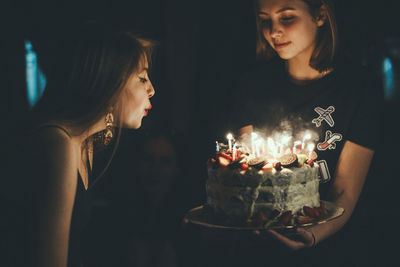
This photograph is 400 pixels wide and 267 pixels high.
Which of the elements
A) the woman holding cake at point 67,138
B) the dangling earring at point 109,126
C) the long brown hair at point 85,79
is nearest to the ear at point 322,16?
the woman holding cake at point 67,138

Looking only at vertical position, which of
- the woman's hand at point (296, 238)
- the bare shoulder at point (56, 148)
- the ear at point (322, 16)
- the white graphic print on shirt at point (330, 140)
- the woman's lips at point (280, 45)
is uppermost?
the ear at point (322, 16)

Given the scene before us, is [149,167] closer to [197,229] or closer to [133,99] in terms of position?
[133,99]

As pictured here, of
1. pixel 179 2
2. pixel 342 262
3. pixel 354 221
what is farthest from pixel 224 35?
pixel 342 262

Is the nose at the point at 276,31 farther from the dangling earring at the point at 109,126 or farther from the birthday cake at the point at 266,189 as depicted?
the dangling earring at the point at 109,126

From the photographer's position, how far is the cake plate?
A: 7.38 feet

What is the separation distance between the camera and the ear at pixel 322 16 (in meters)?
2.93

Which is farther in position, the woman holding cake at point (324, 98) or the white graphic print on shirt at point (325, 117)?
the white graphic print on shirt at point (325, 117)

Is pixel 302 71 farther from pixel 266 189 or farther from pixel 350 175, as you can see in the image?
pixel 266 189

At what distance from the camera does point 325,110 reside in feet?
9.61

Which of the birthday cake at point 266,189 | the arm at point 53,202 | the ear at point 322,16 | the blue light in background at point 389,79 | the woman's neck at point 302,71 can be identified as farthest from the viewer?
the blue light in background at point 389,79

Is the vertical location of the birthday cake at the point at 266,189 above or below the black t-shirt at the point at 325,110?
below

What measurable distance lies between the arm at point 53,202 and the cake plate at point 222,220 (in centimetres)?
80

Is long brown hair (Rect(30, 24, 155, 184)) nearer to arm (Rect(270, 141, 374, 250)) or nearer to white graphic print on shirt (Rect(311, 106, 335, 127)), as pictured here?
white graphic print on shirt (Rect(311, 106, 335, 127))

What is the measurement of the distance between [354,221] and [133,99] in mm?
2149
